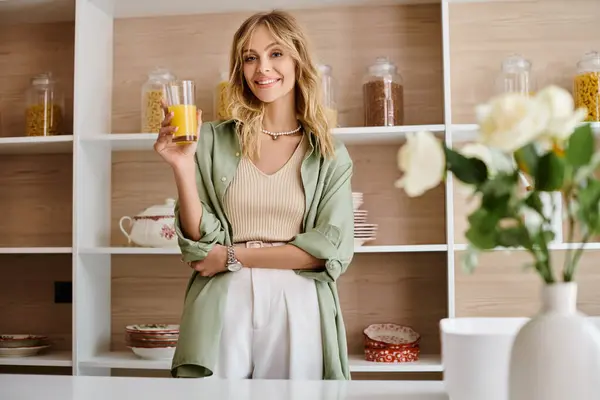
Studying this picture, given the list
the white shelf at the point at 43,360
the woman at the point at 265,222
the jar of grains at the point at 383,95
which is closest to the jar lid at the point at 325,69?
the jar of grains at the point at 383,95

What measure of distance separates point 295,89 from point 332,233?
0.41 m

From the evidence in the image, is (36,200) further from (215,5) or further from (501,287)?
(501,287)

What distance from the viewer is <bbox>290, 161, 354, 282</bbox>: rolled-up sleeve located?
1810 mm

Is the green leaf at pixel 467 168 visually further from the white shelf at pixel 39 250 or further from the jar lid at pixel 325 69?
the white shelf at pixel 39 250

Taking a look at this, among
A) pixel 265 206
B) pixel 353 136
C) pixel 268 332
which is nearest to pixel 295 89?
pixel 265 206

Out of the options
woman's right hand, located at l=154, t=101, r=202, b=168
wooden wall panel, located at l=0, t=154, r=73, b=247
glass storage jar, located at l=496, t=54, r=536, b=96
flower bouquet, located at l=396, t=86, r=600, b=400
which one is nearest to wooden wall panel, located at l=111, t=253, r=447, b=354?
wooden wall panel, located at l=0, t=154, r=73, b=247

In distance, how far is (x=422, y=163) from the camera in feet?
2.28

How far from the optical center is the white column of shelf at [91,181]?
2.79 m

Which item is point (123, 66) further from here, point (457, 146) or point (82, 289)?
point (457, 146)

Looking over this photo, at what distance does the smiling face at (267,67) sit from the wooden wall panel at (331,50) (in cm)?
102

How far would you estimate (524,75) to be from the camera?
2.79 metres

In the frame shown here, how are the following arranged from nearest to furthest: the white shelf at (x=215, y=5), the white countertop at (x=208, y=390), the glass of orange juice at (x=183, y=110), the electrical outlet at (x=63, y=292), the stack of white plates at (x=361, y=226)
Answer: the white countertop at (x=208, y=390) < the glass of orange juice at (x=183, y=110) < the stack of white plates at (x=361, y=226) < the white shelf at (x=215, y=5) < the electrical outlet at (x=63, y=292)

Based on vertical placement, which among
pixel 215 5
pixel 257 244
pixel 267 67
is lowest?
pixel 257 244

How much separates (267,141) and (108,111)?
1.28 meters
